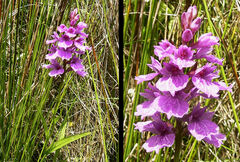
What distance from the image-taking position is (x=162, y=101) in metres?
0.37

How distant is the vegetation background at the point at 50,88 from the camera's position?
0.71 m

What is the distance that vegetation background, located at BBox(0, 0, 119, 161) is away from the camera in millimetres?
713

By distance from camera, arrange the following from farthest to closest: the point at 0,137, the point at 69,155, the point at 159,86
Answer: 1. the point at 69,155
2. the point at 0,137
3. the point at 159,86

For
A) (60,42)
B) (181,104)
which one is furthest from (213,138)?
(60,42)

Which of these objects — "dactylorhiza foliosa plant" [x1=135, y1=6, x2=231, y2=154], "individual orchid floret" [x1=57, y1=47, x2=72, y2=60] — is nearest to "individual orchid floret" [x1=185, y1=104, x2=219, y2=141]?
"dactylorhiza foliosa plant" [x1=135, y1=6, x2=231, y2=154]

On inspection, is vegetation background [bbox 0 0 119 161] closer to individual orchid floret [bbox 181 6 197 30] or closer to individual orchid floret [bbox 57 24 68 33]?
individual orchid floret [bbox 57 24 68 33]

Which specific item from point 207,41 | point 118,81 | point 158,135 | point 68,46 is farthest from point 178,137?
point 68,46

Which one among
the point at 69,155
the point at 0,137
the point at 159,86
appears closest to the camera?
the point at 159,86

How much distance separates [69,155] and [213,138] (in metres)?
0.55

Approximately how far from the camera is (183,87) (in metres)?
0.36

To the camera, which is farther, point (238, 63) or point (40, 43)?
point (238, 63)

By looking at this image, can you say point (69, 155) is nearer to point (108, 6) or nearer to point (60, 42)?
point (60, 42)

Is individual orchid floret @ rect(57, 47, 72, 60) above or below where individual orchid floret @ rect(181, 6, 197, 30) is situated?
below

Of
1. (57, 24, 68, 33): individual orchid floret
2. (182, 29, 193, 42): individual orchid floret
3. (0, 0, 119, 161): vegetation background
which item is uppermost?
(182, 29, 193, 42): individual orchid floret
